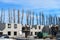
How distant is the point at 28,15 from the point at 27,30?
9.07m

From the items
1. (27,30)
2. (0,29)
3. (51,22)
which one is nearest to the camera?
(0,29)

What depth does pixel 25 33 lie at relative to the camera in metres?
61.7

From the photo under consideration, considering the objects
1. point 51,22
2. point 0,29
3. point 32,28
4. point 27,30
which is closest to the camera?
point 0,29

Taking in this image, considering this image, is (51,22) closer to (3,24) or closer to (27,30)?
(27,30)

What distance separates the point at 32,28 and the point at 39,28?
3726 millimetres

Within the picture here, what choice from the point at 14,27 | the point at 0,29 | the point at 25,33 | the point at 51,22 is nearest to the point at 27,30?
the point at 25,33

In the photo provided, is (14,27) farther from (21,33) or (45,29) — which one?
(45,29)

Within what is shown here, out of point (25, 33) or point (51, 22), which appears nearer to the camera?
point (25, 33)

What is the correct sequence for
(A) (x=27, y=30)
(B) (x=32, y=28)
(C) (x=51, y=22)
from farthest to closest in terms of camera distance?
(C) (x=51, y=22), (B) (x=32, y=28), (A) (x=27, y=30)

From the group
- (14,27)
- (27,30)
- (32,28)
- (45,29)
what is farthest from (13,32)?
(45,29)

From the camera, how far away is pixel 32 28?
6812cm

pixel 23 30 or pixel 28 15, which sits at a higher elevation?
pixel 28 15

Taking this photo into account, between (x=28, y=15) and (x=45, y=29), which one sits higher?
(x=28, y=15)

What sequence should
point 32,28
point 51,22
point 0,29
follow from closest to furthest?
1. point 0,29
2. point 32,28
3. point 51,22
